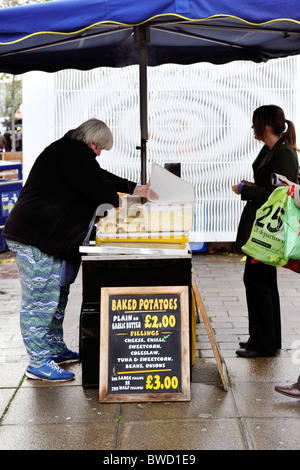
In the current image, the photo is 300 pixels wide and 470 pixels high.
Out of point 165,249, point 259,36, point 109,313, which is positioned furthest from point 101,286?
point 259,36

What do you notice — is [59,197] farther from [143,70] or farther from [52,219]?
[143,70]

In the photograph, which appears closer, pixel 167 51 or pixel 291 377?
pixel 291 377

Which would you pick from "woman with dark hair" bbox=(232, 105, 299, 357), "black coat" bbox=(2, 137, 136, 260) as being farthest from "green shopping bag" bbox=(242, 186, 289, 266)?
"black coat" bbox=(2, 137, 136, 260)

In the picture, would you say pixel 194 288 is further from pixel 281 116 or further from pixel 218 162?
pixel 218 162

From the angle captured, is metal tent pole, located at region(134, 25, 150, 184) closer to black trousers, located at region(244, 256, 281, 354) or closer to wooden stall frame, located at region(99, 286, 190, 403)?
black trousers, located at region(244, 256, 281, 354)

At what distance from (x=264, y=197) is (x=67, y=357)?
1.95 meters

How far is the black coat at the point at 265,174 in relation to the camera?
5102mm

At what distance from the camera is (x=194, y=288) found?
508 centimetres

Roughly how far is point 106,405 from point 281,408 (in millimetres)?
1116

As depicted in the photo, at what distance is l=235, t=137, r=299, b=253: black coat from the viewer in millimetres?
5102

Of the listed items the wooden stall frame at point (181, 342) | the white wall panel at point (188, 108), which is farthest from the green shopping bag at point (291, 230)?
the white wall panel at point (188, 108)

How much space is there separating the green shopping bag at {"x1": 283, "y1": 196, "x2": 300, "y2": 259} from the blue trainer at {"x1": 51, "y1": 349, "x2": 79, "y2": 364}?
6.40ft

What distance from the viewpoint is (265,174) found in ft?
17.2

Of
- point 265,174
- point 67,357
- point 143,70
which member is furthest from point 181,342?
point 143,70
